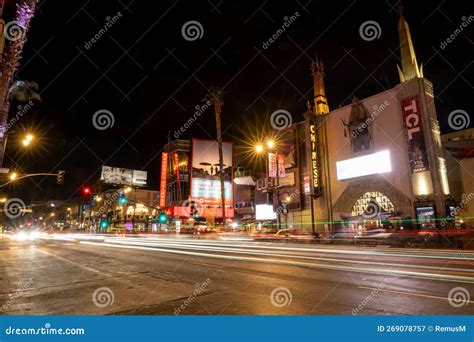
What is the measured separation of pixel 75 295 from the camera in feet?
23.5

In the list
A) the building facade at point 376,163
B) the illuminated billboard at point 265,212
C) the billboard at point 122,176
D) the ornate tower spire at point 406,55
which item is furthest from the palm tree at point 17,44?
the billboard at point 122,176

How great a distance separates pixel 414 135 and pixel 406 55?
7896 mm

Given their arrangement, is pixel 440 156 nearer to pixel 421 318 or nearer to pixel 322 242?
pixel 322 242

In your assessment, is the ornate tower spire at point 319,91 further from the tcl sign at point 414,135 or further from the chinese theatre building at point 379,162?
the tcl sign at point 414,135

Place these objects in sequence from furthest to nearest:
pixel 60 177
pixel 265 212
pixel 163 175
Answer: pixel 163 175
pixel 265 212
pixel 60 177

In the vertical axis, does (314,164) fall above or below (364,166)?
above

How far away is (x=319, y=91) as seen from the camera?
36.9 meters

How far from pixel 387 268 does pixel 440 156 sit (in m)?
18.4

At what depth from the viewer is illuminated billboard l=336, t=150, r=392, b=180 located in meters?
26.7

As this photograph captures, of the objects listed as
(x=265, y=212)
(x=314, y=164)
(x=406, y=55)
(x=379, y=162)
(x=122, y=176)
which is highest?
(x=406, y=55)

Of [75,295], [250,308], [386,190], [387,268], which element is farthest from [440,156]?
[75,295]

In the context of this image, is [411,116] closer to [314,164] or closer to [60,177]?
[314,164]

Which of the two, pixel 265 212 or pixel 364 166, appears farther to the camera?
pixel 265 212

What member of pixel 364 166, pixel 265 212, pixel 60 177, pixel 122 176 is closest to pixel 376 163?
pixel 364 166
